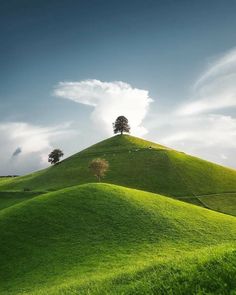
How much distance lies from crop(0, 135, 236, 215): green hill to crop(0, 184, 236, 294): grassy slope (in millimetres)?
31735

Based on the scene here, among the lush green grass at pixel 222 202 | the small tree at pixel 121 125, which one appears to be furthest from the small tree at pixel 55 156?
the lush green grass at pixel 222 202

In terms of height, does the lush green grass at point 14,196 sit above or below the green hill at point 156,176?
below

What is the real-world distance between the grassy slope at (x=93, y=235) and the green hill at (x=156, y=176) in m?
31.7

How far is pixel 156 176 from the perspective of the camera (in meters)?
110

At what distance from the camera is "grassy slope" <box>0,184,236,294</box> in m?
32.8

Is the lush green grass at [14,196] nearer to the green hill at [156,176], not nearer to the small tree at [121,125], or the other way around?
the green hill at [156,176]

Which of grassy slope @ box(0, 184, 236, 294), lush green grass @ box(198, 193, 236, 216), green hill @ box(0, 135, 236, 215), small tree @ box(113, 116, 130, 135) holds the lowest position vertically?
grassy slope @ box(0, 184, 236, 294)

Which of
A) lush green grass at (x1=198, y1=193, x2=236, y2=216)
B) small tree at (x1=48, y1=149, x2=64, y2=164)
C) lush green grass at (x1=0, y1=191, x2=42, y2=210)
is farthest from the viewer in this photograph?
small tree at (x1=48, y1=149, x2=64, y2=164)

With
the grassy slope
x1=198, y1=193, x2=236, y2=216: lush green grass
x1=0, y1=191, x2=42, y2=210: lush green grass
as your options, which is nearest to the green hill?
x1=198, y1=193, x2=236, y2=216: lush green grass

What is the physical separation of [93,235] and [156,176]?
2714 inches

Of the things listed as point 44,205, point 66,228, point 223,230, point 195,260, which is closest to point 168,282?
point 195,260

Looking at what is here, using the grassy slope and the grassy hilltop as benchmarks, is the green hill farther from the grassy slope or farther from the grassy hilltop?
the grassy slope

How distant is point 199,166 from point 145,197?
221 ft

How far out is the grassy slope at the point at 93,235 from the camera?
32844mm
